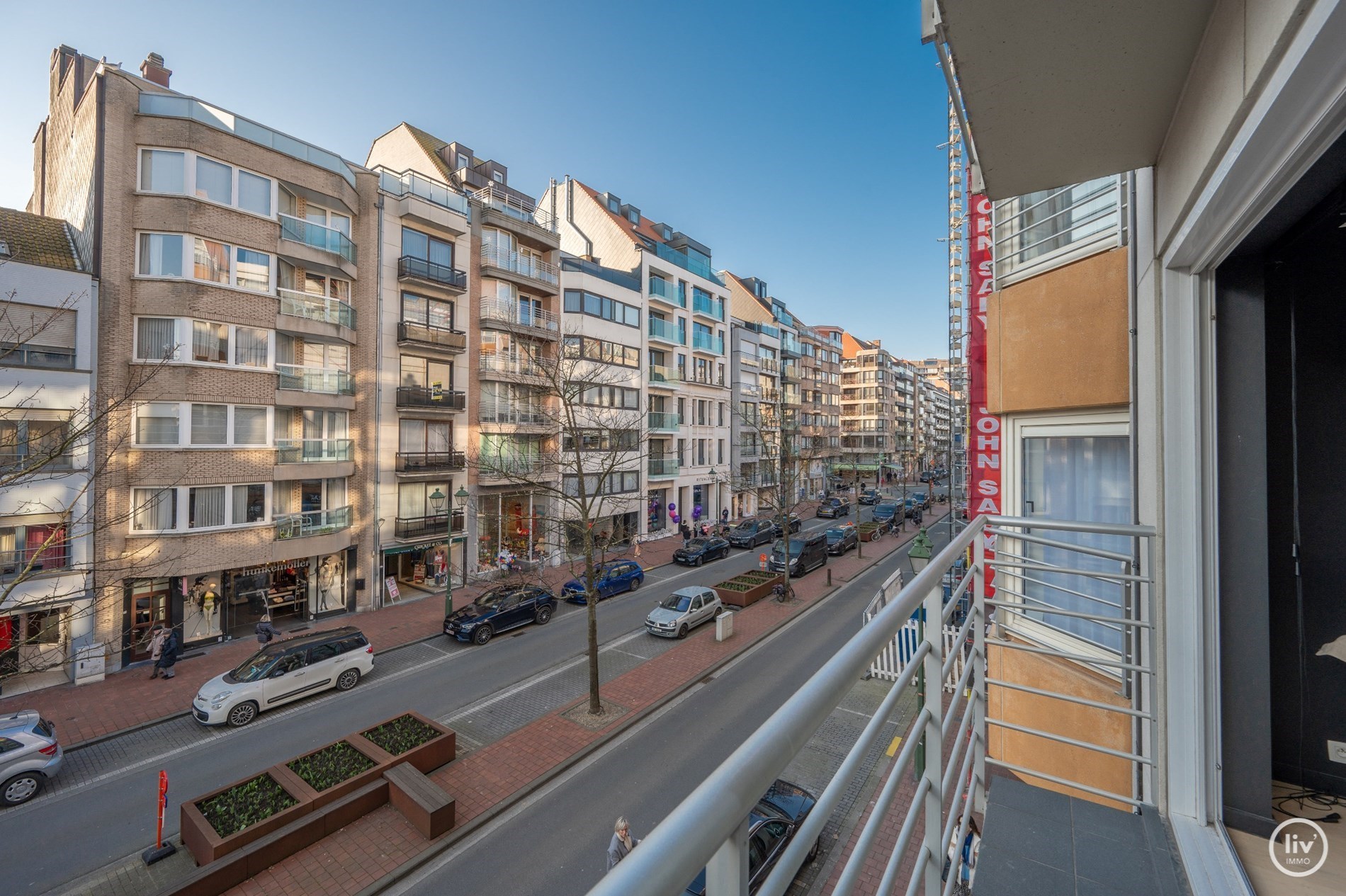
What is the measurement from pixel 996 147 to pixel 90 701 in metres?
18.7

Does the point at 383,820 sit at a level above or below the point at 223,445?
below

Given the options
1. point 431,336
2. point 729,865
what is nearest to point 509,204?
point 431,336

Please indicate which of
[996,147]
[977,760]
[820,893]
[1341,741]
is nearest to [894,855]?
[977,760]


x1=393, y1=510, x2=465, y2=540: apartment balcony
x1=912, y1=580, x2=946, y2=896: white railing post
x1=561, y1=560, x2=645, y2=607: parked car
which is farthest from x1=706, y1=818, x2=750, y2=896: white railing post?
x1=393, y1=510, x2=465, y2=540: apartment balcony

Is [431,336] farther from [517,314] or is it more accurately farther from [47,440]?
[47,440]

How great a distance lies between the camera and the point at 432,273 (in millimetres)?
21812

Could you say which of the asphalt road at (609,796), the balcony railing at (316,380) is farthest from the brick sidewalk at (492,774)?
the balcony railing at (316,380)

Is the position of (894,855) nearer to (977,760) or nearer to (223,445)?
(977,760)

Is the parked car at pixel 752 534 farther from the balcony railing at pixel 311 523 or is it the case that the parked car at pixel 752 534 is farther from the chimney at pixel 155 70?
the chimney at pixel 155 70

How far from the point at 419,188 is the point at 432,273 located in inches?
124

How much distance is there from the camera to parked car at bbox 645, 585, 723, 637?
55.0ft

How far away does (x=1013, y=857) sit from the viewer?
9.01ft

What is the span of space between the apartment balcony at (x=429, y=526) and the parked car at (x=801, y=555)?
12.1m

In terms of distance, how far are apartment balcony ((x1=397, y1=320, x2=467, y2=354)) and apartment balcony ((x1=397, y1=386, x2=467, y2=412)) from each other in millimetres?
1538
